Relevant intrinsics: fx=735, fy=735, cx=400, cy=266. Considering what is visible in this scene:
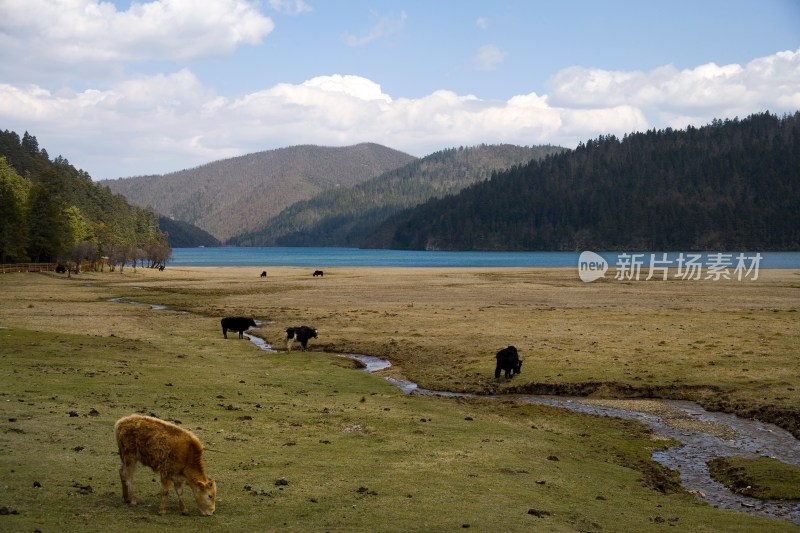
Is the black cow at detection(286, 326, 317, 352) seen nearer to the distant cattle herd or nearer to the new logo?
the distant cattle herd

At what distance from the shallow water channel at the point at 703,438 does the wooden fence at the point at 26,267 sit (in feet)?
288

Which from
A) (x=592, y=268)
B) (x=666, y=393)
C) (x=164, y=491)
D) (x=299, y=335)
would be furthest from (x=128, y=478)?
(x=592, y=268)

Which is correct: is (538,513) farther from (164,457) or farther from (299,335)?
(299,335)

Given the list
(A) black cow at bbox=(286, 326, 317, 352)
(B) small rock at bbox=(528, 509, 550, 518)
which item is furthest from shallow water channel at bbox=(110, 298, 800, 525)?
(A) black cow at bbox=(286, 326, 317, 352)

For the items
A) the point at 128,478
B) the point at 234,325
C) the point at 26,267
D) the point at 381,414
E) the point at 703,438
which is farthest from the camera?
the point at 26,267

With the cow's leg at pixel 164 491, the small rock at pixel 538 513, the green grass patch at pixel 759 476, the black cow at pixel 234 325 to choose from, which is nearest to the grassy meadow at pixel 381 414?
the small rock at pixel 538 513

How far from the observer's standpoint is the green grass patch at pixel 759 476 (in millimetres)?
15984

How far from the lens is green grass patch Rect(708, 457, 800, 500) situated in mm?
15984

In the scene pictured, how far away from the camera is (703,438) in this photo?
21.2m

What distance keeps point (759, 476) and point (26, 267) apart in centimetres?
10660

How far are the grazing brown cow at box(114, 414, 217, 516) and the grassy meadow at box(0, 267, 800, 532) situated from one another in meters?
0.32

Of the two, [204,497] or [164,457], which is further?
[204,497]

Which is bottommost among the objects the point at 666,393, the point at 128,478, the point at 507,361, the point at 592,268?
the point at 666,393

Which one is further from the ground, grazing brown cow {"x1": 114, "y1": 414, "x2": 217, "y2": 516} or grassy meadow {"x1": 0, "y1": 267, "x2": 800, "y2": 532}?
grazing brown cow {"x1": 114, "y1": 414, "x2": 217, "y2": 516}
